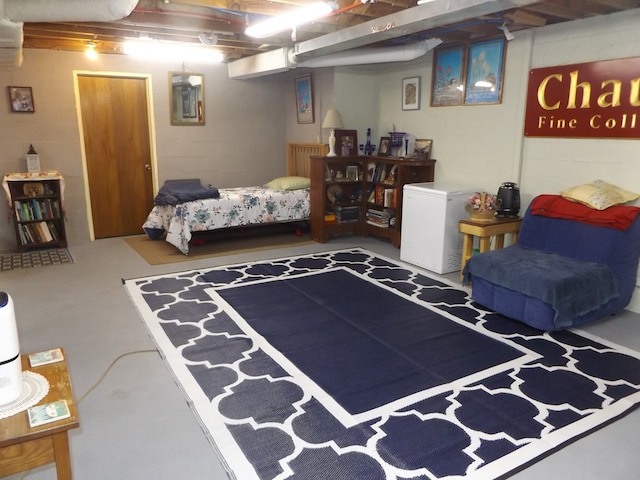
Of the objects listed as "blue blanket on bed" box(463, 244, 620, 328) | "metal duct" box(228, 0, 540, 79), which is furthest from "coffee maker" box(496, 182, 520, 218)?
"metal duct" box(228, 0, 540, 79)

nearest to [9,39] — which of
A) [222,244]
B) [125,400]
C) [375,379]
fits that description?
[125,400]

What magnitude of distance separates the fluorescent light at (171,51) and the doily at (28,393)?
14.2 feet

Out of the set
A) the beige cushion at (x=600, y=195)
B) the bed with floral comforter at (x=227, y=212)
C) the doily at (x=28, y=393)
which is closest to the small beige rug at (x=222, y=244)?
the bed with floral comforter at (x=227, y=212)

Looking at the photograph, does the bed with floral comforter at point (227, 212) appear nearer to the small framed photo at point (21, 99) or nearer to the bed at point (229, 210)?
the bed at point (229, 210)

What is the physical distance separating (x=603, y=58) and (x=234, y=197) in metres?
3.84

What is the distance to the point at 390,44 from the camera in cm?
501

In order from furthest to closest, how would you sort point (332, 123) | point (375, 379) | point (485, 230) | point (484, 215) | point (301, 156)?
1. point (301, 156)
2. point (332, 123)
3. point (484, 215)
4. point (485, 230)
5. point (375, 379)

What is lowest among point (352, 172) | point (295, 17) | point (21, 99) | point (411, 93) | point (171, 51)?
point (352, 172)

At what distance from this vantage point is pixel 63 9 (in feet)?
8.91

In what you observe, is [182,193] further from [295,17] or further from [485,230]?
[485,230]

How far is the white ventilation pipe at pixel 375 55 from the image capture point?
4.72 metres

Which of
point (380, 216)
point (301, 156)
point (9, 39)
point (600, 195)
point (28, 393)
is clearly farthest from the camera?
point (301, 156)

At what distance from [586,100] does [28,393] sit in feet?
13.9

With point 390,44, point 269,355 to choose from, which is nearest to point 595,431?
point 269,355
